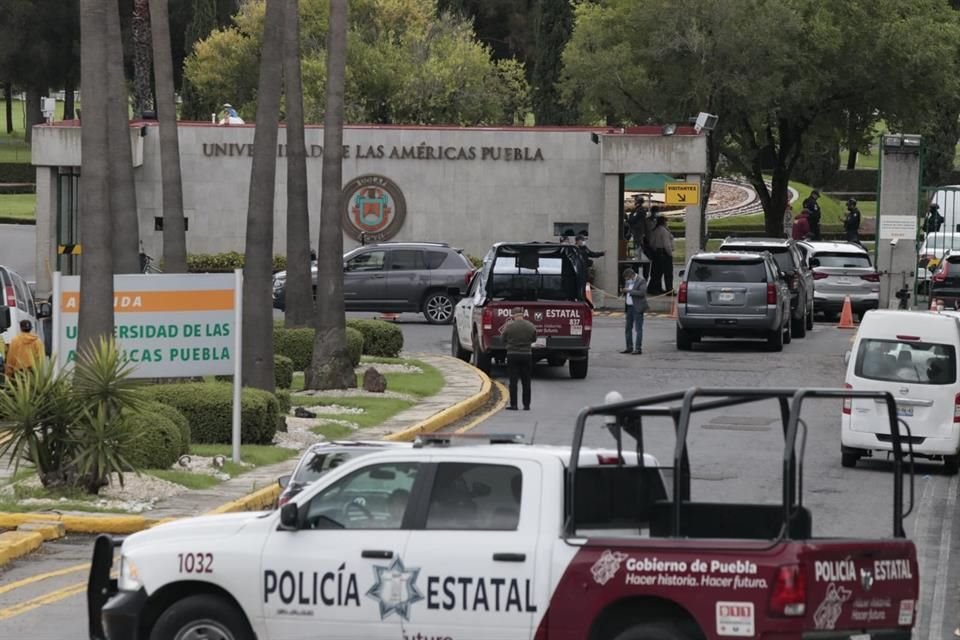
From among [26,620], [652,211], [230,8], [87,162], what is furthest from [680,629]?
[230,8]

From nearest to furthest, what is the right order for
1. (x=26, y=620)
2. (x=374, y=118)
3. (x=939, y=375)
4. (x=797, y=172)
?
1. (x=26, y=620)
2. (x=939, y=375)
3. (x=374, y=118)
4. (x=797, y=172)

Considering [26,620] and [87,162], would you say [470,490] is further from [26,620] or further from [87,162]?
[87,162]

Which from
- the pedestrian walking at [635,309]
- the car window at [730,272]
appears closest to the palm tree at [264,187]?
the pedestrian walking at [635,309]

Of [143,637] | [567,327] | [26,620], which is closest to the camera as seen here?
[143,637]

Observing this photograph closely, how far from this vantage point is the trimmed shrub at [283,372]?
2828 centimetres

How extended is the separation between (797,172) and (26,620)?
7806 cm

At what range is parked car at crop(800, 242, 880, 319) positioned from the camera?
43.0 meters

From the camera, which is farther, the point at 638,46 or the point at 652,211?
the point at 638,46

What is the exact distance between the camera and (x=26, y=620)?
43.4 ft

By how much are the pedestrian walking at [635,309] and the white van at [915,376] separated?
11.3 meters

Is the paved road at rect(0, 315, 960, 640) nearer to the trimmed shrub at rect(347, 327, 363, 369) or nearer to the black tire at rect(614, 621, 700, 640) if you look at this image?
the black tire at rect(614, 621, 700, 640)

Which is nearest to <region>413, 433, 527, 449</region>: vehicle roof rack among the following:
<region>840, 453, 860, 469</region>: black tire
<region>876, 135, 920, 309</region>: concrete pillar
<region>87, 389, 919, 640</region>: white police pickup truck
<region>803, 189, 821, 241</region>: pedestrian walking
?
<region>87, 389, 919, 640</region>: white police pickup truck

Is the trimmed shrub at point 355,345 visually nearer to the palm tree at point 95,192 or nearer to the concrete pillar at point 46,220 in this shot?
the palm tree at point 95,192

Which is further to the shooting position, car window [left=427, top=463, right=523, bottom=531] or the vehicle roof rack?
the vehicle roof rack
